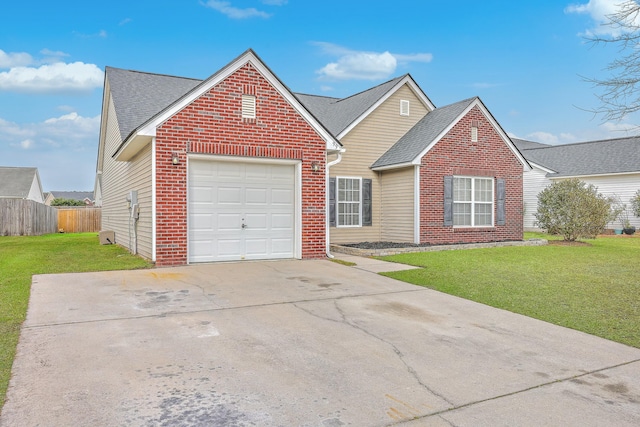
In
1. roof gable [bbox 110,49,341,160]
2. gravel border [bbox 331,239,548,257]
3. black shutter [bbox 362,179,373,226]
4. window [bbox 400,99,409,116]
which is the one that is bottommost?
gravel border [bbox 331,239,548,257]

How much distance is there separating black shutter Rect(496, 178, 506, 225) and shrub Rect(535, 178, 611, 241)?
2.18 metres

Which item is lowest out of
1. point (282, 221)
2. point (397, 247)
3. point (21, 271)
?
point (21, 271)

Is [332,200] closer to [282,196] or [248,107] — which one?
[282,196]

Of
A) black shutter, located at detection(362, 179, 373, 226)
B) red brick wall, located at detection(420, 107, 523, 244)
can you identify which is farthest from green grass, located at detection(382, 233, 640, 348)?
black shutter, located at detection(362, 179, 373, 226)

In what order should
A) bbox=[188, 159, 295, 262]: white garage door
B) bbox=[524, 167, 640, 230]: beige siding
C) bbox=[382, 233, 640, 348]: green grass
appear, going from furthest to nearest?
Result: bbox=[524, 167, 640, 230]: beige siding < bbox=[188, 159, 295, 262]: white garage door < bbox=[382, 233, 640, 348]: green grass

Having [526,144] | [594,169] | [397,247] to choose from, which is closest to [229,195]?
[397,247]

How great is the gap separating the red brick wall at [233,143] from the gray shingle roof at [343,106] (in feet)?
11.8

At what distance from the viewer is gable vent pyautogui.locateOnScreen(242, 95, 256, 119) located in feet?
36.2

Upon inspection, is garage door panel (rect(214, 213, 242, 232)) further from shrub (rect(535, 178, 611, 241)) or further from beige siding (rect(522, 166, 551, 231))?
beige siding (rect(522, 166, 551, 231))

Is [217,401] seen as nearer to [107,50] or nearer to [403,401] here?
[403,401]

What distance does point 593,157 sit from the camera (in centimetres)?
2695

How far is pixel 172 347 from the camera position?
4.70 m

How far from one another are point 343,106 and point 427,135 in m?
4.58

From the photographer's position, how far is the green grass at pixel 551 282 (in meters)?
6.12
